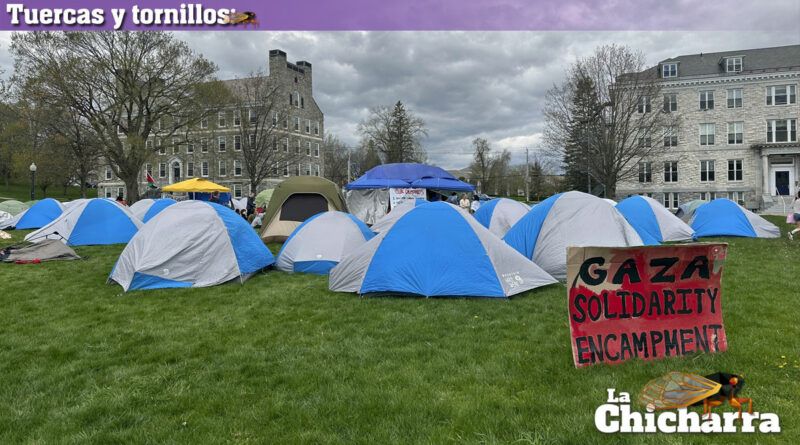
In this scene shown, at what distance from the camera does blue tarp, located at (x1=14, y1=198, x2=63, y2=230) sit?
1842cm

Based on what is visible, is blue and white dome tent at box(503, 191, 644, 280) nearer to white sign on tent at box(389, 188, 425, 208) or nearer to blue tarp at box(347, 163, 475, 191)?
white sign on tent at box(389, 188, 425, 208)

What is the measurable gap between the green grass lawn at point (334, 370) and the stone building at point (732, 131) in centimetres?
3535

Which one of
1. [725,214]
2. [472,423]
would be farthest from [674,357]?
[725,214]

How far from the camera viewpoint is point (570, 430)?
2.98 meters

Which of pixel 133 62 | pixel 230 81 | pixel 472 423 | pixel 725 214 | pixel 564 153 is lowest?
pixel 472 423

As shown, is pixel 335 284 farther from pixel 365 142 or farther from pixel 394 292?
pixel 365 142

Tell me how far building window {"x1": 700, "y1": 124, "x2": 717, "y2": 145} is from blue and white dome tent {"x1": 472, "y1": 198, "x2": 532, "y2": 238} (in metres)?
33.5

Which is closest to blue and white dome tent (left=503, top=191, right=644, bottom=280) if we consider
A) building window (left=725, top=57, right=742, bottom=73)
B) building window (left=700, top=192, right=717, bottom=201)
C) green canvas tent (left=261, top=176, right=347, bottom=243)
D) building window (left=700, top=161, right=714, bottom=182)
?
green canvas tent (left=261, top=176, right=347, bottom=243)

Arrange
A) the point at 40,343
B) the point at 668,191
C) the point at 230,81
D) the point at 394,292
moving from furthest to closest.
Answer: the point at 230,81
the point at 668,191
the point at 394,292
the point at 40,343

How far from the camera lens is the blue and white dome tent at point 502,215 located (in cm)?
1345

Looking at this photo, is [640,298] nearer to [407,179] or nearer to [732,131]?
[407,179]

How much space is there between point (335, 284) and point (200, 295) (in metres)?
2.33

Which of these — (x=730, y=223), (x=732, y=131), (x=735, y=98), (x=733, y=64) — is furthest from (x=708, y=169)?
(x=730, y=223)

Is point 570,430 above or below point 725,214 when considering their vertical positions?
below
